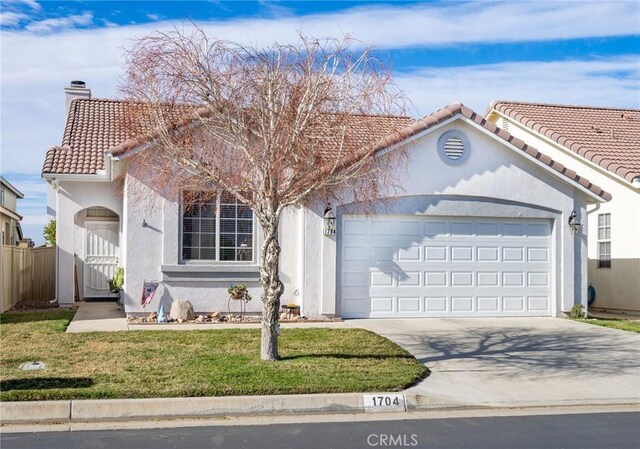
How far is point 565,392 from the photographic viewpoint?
10555 millimetres

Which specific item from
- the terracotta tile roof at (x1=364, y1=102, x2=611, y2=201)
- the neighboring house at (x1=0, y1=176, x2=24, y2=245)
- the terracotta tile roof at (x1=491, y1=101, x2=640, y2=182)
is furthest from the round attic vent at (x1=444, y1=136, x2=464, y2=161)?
the neighboring house at (x1=0, y1=176, x2=24, y2=245)

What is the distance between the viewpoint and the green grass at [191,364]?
376 inches

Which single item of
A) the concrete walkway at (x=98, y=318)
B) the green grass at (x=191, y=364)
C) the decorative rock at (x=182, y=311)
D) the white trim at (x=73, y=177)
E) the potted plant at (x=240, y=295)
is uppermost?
the white trim at (x=73, y=177)

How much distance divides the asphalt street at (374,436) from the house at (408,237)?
277 inches

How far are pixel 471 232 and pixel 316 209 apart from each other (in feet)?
12.2

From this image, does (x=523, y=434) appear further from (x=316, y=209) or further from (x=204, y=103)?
(x=316, y=209)

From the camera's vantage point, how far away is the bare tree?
11.0 metres

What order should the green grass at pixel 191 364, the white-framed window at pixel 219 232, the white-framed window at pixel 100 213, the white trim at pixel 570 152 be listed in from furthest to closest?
the white-framed window at pixel 100 213
the white trim at pixel 570 152
the white-framed window at pixel 219 232
the green grass at pixel 191 364

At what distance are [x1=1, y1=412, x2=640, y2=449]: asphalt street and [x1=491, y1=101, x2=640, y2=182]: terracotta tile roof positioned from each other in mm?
12089

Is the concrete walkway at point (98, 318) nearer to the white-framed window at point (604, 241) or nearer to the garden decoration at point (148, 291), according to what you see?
the garden decoration at point (148, 291)

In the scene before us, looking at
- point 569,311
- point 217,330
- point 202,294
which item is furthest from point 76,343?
point 569,311

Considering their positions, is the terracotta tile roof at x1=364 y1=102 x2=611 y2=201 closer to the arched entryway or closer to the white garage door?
the white garage door
